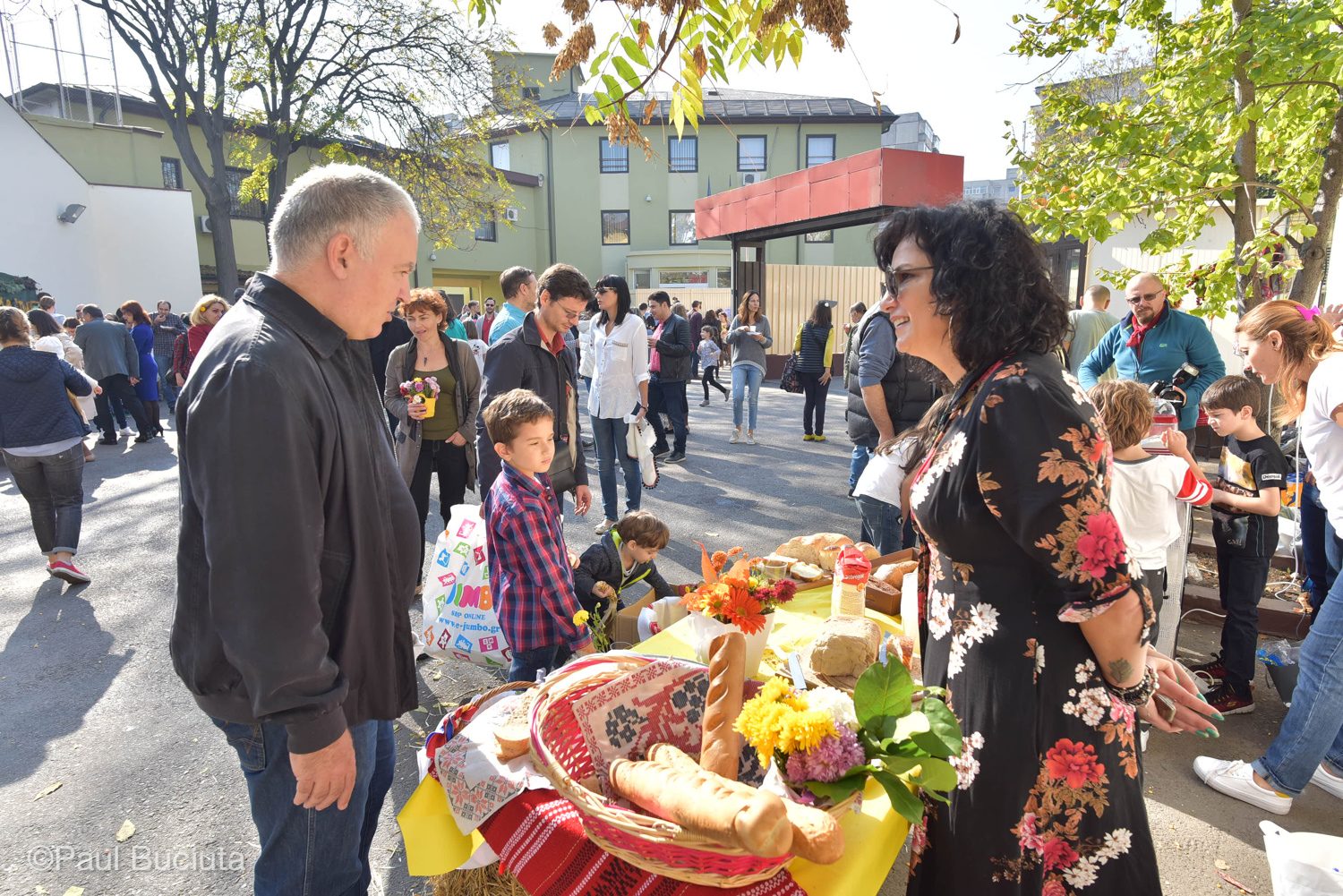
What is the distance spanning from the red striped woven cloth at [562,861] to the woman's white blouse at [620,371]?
449 centimetres

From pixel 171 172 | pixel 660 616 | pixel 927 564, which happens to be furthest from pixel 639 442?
pixel 171 172

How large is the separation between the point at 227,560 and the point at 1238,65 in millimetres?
6221

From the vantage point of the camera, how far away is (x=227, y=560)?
4.31ft

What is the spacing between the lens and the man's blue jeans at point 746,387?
989 cm

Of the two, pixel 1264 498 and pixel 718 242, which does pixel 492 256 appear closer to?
pixel 718 242

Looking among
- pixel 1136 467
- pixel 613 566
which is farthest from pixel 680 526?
pixel 1136 467

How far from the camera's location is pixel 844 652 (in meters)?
2.28

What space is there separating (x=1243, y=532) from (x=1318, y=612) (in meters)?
0.82

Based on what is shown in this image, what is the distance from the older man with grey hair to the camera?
132cm

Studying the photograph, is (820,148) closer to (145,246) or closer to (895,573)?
(145,246)

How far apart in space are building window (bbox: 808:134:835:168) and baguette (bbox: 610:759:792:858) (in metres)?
29.9

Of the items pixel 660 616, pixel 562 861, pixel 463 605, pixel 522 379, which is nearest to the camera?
pixel 562 861

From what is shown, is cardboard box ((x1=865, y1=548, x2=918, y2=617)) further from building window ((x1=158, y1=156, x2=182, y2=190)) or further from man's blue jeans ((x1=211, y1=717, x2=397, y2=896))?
building window ((x1=158, y1=156, x2=182, y2=190))

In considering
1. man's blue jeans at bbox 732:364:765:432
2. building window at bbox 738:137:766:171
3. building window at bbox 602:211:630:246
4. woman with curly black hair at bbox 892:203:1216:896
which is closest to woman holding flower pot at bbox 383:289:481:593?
woman with curly black hair at bbox 892:203:1216:896
